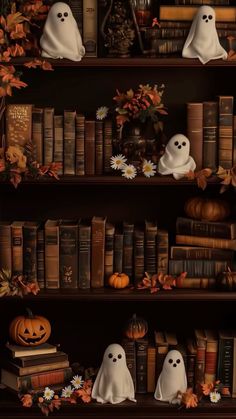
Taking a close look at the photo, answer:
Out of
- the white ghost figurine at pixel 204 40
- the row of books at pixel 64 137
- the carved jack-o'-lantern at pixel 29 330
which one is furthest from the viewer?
the carved jack-o'-lantern at pixel 29 330

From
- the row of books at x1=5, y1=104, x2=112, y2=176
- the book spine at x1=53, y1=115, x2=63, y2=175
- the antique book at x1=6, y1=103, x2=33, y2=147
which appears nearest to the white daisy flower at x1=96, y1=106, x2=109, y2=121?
the row of books at x1=5, y1=104, x2=112, y2=176

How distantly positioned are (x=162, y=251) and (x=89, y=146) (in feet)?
1.56

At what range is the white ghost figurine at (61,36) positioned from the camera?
304cm

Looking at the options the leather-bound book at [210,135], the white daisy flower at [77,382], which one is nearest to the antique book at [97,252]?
the white daisy flower at [77,382]

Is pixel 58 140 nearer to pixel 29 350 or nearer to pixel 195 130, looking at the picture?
pixel 195 130

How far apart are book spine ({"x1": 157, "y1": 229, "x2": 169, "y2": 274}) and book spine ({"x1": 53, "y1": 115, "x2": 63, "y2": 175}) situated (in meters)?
0.44

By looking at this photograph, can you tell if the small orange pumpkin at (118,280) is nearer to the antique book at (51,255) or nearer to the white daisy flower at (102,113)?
the antique book at (51,255)

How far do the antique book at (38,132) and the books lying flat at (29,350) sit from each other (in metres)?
0.69

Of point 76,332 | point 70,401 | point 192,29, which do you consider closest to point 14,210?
point 76,332

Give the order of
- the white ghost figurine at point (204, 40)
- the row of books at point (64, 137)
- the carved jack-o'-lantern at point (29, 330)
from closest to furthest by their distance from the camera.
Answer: the white ghost figurine at point (204, 40)
the row of books at point (64, 137)
the carved jack-o'-lantern at point (29, 330)

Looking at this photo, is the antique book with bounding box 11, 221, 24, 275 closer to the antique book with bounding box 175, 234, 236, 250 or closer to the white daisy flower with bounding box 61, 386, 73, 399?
the white daisy flower with bounding box 61, 386, 73, 399

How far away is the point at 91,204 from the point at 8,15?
0.82m

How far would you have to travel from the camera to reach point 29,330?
321 cm

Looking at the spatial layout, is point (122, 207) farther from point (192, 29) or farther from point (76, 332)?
point (192, 29)
